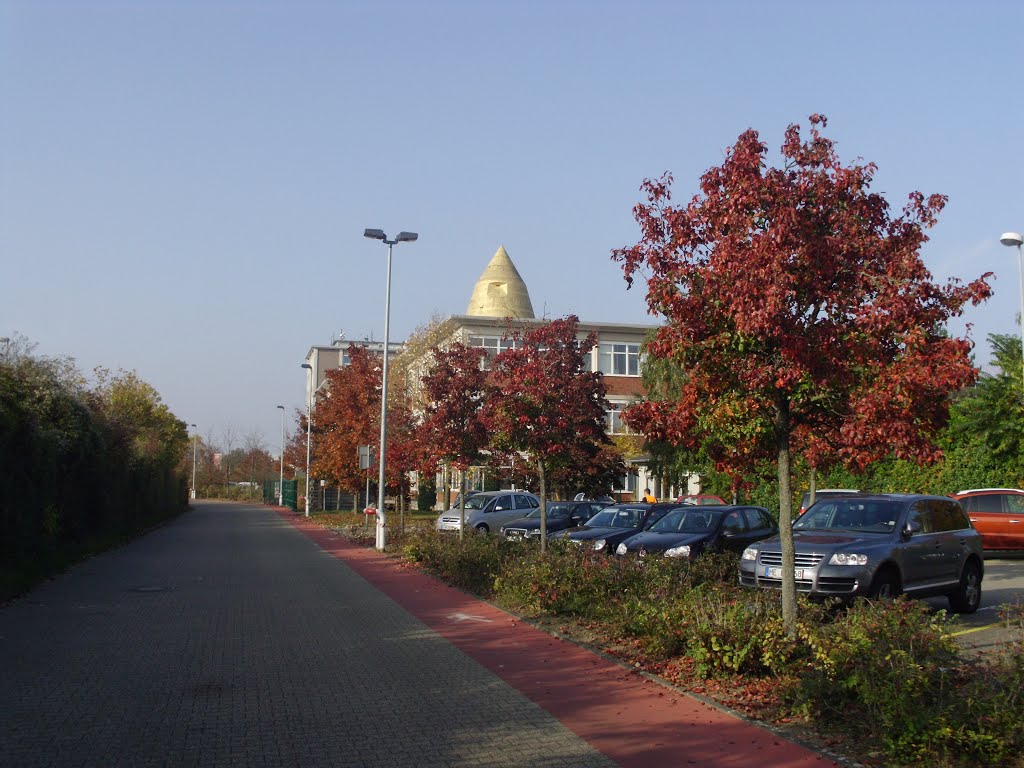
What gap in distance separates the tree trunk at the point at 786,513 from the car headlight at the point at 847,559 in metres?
2.80

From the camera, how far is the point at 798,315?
8.52 meters

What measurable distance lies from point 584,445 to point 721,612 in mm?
8828

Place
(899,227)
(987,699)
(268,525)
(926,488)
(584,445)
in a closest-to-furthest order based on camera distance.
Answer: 1. (987,699)
2. (899,227)
3. (584,445)
4. (926,488)
5. (268,525)

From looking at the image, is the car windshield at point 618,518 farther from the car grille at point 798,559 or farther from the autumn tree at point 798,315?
the autumn tree at point 798,315

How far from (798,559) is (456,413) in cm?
1136

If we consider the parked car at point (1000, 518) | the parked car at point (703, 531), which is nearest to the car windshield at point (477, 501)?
the parked car at point (703, 531)

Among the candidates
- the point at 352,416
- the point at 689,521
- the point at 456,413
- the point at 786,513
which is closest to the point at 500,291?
the point at 352,416

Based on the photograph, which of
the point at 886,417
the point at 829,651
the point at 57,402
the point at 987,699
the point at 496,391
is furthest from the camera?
the point at 57,402

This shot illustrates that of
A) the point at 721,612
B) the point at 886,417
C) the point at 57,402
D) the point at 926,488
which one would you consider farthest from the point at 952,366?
the point at 926,488

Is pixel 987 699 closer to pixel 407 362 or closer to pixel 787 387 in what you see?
pixel 787 387

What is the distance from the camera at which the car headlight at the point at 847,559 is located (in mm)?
11312

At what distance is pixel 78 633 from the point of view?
11547mm

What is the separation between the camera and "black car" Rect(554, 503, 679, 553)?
19.0 meters

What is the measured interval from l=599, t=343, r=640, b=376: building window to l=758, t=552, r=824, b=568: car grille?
4724 cm
